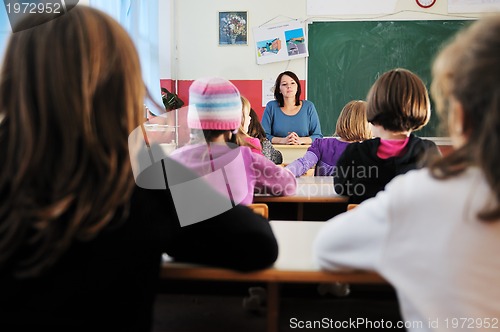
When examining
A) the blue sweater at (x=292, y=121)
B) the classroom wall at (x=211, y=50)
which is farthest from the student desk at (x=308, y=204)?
the classroom wall at (x=211, y=50)

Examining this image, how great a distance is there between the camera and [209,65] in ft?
17.8

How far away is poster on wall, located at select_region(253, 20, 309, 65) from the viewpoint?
527 centimetres

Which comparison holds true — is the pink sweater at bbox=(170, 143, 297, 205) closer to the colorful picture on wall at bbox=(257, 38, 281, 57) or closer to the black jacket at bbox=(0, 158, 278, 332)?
the black jacket at bbox=(0, 158, 278, 332)

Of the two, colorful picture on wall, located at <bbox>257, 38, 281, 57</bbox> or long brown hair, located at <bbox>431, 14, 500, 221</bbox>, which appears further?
colorful picture on wall, located at <bbox>257, 38, 281, 57</bbox>

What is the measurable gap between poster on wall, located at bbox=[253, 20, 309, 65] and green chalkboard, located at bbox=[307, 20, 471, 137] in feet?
0.39

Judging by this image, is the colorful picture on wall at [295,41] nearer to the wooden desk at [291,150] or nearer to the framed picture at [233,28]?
the framed picture at [233,28]

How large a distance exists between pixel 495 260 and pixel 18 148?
85cm

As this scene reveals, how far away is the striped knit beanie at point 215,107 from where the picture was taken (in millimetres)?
1813

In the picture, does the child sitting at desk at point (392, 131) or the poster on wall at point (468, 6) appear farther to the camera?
the poster on wall at point (468, 6)

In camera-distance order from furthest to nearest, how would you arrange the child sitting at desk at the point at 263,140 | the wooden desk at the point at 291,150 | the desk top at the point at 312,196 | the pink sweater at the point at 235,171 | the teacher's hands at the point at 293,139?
the teacher's hands at the point at 293,139 → the wooden desk at the point at 291,150 → the child sitting at desk at the point at 263,140 → the desk top at the point at 312,196 → the pink sweater at the point at 235,171

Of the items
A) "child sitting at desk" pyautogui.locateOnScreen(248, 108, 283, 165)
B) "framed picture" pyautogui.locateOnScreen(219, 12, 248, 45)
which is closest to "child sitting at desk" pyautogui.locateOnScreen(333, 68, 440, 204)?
"child sitting at desk" pyautogui.locateOnScreen(248, 108, 283, 165)

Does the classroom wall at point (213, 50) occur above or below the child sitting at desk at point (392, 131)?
above

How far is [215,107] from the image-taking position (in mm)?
1814

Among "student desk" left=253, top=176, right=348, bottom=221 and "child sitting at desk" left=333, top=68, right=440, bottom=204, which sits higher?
"child sitting at desk" left=333, top=68, right=440, bottom=204
